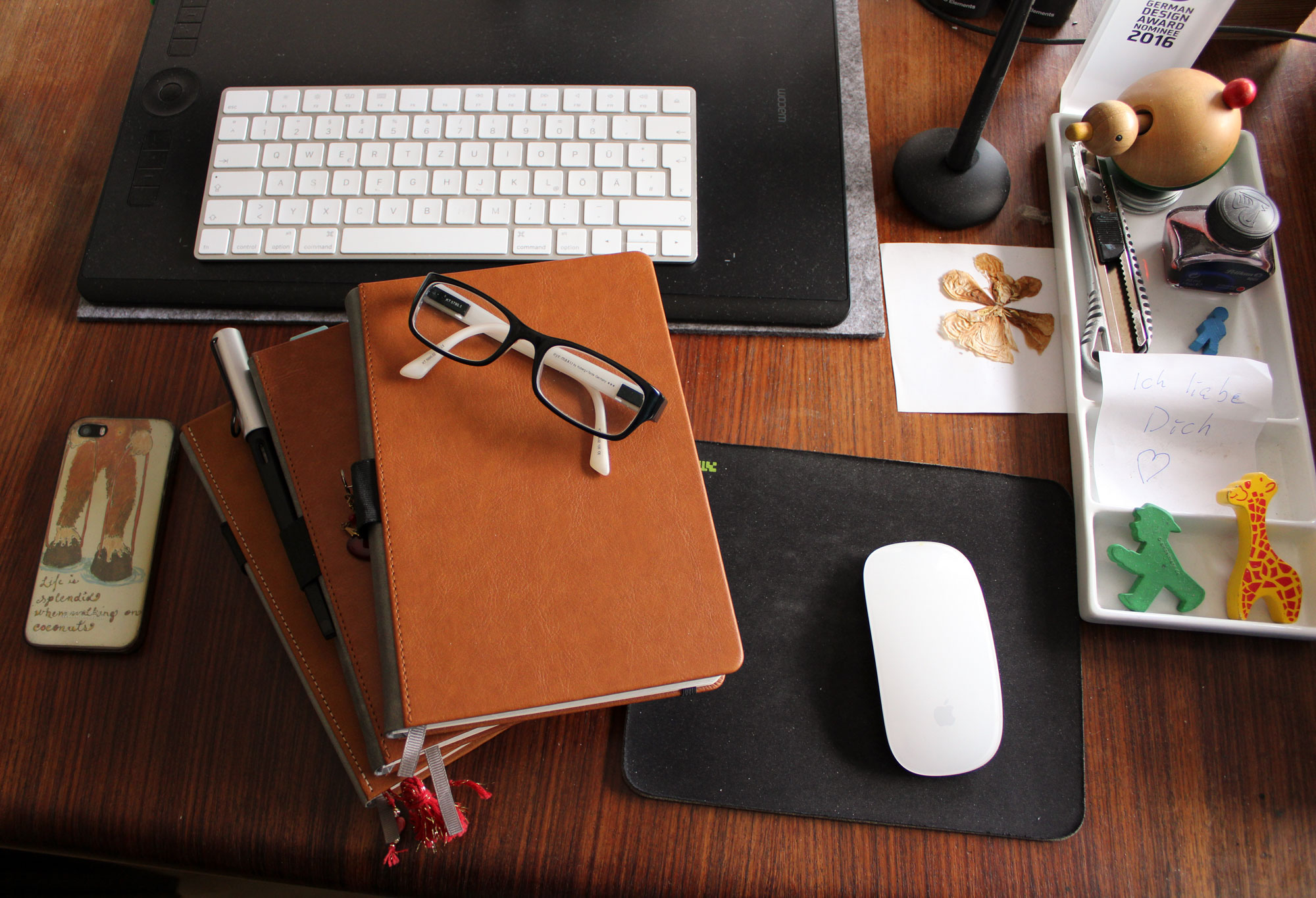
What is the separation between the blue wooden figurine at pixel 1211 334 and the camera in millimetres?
524

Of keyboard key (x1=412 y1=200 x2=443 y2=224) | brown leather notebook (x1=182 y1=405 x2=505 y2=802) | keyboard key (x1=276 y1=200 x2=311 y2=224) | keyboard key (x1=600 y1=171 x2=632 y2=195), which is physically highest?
keyboard key (x1=600 y1=171 x2=632 y2=195)

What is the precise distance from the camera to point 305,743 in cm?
46

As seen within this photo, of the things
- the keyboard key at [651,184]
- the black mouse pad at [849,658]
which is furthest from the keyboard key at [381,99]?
the black mouse pad at [849,658]

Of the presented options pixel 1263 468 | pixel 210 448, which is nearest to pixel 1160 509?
pixel 1263 468

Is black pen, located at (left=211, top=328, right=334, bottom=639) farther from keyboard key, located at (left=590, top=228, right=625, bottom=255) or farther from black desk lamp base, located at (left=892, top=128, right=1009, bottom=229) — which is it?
black desk lamp base, located at (left=892, top=128, right=1009, bottom=229)

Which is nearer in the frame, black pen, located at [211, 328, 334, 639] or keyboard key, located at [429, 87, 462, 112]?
black pen, located at [211, 328, 334, 639]

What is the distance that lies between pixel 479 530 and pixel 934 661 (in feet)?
0.93

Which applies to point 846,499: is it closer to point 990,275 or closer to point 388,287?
point 990,275

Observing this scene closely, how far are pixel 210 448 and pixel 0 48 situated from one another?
488mm

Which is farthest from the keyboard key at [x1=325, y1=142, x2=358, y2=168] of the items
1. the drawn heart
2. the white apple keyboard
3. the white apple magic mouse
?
the drawn heart

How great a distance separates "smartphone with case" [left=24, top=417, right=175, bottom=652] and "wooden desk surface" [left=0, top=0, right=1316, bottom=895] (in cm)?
1

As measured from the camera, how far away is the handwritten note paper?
0.49 meters

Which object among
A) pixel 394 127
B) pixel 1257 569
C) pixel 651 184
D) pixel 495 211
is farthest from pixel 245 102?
pixel 1257 569

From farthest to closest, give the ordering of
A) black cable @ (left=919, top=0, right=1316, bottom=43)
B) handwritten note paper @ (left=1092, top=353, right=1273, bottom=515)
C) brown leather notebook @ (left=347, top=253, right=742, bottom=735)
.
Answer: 1. black cable @ (left=919, top=0, right=1316, bottom=43)
2. handwritten note paper @ (left=1092, top=353, right=1273, bottom=515)
3. brown leather notebook @ (left=347, top=253, right=742, bottom=735)
